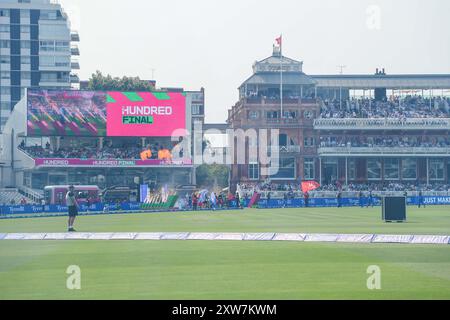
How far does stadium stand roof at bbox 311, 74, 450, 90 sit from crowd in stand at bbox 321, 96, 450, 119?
194 cm

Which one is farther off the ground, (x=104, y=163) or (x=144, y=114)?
(x=144, y=114)

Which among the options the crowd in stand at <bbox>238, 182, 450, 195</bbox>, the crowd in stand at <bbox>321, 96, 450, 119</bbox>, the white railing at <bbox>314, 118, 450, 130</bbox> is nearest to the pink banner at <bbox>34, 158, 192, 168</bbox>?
the crowd in stand at <bbox>238, 182, 450, 195</bbox>

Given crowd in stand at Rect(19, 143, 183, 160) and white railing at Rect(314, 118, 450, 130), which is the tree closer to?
crowd in stand at Rect(19, 143, 183, 160)

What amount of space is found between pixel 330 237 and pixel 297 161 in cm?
8133

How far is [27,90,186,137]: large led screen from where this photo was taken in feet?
333

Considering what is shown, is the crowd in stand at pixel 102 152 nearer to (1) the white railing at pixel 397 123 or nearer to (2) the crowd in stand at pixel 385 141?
(2) the crowd in stand at pixel 385 141

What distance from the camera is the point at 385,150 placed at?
4412 inches

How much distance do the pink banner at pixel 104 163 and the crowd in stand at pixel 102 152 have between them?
735mm

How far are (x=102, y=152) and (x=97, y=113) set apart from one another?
5.79 metres

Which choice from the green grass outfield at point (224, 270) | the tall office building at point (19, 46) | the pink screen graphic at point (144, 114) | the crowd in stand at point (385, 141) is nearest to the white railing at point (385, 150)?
the crowd in stand at point (385, 141)

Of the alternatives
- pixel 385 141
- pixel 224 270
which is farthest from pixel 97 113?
pixel 224 270

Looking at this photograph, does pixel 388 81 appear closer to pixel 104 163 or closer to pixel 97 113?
pixel 97 113

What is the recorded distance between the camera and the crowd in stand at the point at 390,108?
114500 millimetres
